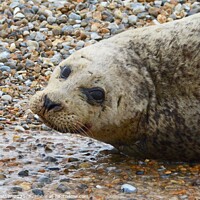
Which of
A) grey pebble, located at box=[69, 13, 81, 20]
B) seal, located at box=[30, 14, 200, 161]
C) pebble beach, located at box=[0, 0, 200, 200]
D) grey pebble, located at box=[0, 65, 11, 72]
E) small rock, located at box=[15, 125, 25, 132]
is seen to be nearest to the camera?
pebble beach, located at box=[0, 0, 200, 200]

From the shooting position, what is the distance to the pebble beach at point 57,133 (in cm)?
654

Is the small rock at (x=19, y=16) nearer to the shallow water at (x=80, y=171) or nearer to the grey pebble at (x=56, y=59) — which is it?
the grey pebble at (x=56, y=59)

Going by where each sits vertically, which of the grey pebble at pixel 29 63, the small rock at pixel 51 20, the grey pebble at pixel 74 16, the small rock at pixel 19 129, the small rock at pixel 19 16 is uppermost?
the grey pebble at pixel 74 16

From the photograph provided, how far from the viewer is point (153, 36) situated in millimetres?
7668

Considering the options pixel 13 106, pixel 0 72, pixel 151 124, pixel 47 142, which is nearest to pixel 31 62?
pixel 0 72

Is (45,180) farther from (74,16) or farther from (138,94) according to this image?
(74,16)

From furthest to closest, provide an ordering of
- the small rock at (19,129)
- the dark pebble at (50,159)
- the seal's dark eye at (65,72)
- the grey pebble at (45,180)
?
the small rock at (19,129)
the dark pebble at (50,159)
the seal's dark eye at (65,72)
the grey pebble at (45,180)

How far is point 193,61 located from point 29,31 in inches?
191

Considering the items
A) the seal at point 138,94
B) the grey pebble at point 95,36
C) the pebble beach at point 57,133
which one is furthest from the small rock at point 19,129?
the grey pebble at point 95,36

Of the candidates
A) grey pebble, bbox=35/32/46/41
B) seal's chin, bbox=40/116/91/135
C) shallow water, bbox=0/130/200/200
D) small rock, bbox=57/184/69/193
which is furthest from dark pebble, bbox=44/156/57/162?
grey pebble, bbox=35/32/46/41

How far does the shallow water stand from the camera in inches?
252

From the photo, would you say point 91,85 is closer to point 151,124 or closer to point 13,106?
point 151,124

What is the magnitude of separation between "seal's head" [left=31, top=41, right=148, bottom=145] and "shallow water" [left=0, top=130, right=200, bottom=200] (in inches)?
13.0

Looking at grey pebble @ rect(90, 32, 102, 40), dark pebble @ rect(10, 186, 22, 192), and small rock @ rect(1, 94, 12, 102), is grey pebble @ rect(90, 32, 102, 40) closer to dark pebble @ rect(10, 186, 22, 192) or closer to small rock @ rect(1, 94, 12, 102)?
small rock @ rect(1, 94, 12, 102)
